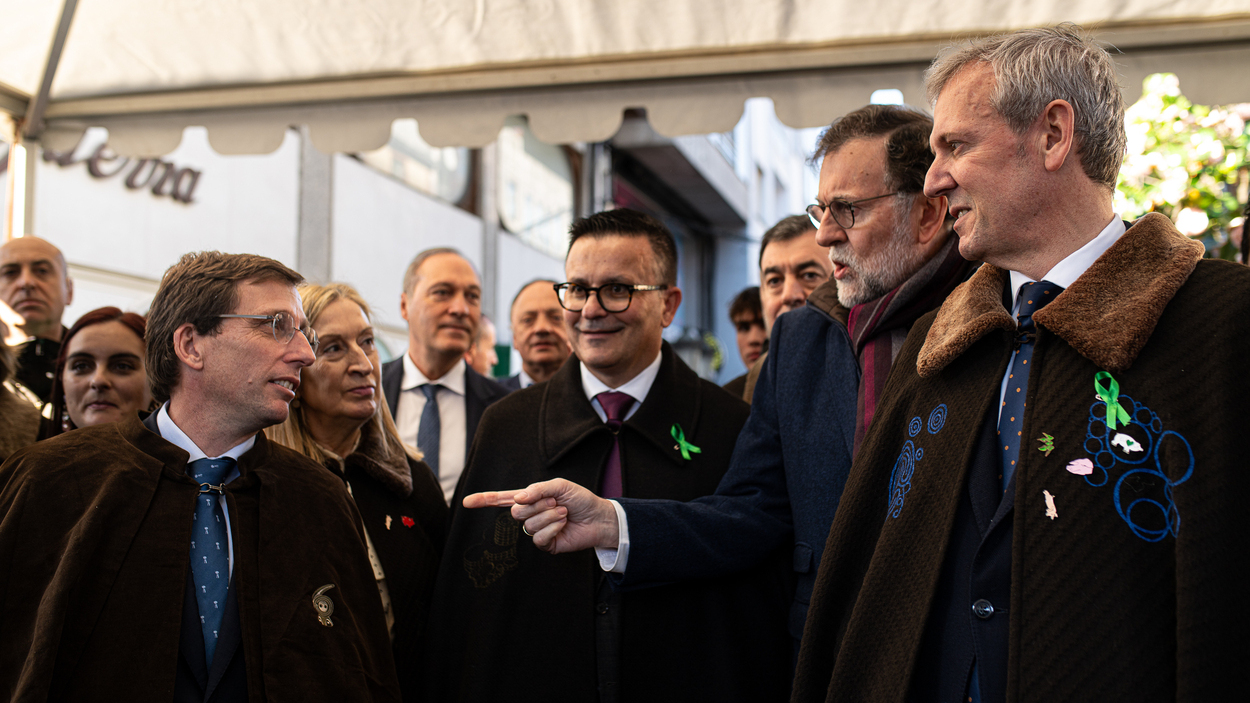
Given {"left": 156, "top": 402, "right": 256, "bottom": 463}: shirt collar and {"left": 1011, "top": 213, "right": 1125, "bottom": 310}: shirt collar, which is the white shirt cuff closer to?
{"left": 156, "top": 402, "right": 256, "bottom": 463}: shirt collar

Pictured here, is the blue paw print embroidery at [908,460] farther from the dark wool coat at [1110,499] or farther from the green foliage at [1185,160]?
the green foliage at [1185,160]

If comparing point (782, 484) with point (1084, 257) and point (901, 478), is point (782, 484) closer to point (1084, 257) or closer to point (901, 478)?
point (901, 478)

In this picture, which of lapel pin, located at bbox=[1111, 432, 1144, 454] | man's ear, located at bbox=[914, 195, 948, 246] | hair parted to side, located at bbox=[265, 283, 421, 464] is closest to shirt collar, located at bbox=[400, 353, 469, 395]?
hair parted to side, located at bbox=[265, 283, 421, 464]

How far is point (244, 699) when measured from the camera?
2.16m

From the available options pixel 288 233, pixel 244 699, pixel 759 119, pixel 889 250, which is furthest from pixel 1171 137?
pixel 759 119

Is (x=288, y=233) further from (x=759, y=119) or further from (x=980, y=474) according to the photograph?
(x=759, y=119)

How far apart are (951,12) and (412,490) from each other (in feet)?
8.23

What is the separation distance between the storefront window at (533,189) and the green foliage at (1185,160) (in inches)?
382

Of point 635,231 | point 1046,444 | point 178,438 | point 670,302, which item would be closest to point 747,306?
point 670,302

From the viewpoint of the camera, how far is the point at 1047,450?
1597mm

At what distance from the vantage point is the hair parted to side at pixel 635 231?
3154 mm

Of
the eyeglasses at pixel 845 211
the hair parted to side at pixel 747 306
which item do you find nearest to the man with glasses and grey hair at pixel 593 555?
the eyeglasses at pixel 845 211

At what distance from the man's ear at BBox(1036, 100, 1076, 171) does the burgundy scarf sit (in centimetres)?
64

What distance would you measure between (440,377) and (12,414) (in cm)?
183
